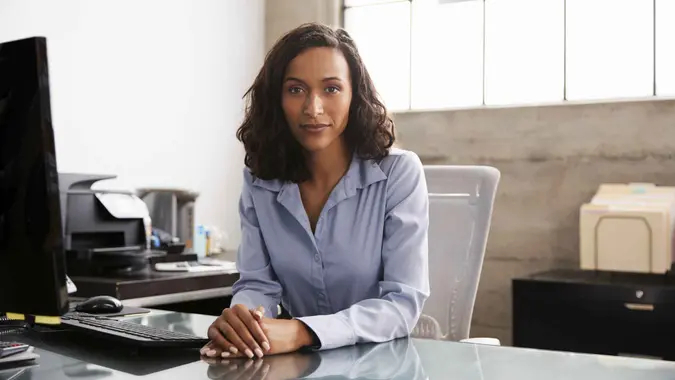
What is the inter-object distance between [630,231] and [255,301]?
1818 mm

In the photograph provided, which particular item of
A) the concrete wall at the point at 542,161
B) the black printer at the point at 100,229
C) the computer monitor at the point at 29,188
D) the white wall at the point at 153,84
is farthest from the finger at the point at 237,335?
the concrete wall at the point at 542,161

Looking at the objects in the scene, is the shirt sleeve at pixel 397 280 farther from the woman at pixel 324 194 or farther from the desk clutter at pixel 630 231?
the desk clutter at pixel 630 231

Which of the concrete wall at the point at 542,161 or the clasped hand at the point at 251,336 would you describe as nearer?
the clasped hand at the point at 251,336

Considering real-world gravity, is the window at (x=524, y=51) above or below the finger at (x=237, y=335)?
above

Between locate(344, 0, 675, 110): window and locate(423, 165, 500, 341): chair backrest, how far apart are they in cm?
166

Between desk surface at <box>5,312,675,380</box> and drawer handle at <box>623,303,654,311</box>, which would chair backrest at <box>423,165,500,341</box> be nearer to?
desk surface at <box>5,312,675,380</box>

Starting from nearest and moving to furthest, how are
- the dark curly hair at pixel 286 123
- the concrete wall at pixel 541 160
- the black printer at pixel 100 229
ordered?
the dark curly hair at pixel 286 123 < the black printer at pixel 100 229 < the concrete wall at pixel 541 160

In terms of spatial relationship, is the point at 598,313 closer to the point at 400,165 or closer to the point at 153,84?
the point at 400,165

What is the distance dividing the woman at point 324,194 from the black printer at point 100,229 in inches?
36.7

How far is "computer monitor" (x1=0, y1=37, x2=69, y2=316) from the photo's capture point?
0.93 metres

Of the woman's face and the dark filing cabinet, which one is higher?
the woman's face

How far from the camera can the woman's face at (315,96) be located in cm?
157

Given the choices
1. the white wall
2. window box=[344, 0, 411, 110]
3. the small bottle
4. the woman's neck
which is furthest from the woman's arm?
window box=[344, 0, 411, 110]

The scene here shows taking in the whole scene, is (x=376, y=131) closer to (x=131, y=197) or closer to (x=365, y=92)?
(x=365, y=92)
